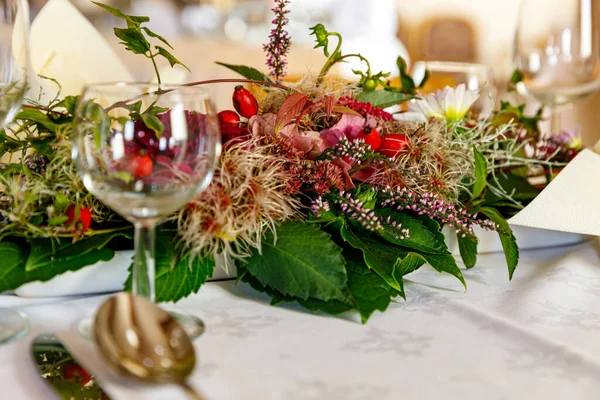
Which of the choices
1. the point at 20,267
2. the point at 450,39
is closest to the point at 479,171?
the point at 20,267

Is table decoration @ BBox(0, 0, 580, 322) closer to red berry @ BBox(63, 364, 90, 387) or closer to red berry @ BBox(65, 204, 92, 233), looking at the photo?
red berry @ BBox(65, 204, 92, 233)

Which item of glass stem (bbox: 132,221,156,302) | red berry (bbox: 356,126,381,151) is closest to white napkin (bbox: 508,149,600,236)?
red berry (bbox: 356,126,381,151)

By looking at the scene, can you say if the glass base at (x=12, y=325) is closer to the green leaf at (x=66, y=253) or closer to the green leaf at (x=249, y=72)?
the green leaf at (x=66, y=253)

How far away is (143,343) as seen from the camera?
0.39 metres

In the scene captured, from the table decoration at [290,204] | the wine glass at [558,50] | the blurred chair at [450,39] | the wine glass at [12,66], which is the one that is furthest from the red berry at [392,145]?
the blurred chair at [450,39]

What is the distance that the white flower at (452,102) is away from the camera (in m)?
0.78

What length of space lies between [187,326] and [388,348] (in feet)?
0.47

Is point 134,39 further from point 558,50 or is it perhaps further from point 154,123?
point 558,50

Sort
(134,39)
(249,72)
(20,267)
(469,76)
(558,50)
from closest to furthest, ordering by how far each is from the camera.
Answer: (20,267)
(134,39)
(249,72)
(469,76)
(558,50)

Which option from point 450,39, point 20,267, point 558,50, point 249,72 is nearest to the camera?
point 20,267

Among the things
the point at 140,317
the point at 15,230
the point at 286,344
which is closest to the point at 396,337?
Result: the point at 286,344

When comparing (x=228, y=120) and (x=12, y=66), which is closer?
(x=12, y=66)

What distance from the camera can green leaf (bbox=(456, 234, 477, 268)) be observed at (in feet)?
2.18

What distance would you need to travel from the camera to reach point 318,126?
26.8 inches
